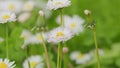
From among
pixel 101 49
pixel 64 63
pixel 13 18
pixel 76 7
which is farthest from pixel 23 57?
pixel 76 7

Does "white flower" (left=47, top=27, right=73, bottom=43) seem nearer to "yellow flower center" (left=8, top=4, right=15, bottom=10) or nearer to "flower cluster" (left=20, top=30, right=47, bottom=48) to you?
"flower cluster" (left=20, top=30, right=47, bottom=48)

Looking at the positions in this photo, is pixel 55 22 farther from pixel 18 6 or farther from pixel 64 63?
pixel 64 63

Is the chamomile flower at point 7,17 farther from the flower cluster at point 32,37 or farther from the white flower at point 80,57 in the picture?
the white flower at point 80,57

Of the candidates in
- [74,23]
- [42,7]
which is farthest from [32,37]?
[42,7]

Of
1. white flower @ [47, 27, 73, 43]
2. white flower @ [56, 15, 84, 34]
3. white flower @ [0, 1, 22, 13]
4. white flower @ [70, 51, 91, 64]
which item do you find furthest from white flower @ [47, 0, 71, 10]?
white flower @ [0, 1, 22, 13]

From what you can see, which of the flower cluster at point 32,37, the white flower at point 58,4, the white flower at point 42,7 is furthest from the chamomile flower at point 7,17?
the white flower at point 42,7

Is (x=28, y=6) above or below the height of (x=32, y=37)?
above

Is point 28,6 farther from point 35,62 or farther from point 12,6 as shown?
point 35,62
